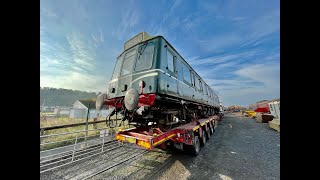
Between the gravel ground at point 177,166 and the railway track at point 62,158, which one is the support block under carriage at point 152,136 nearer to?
the gravel ground at point 177,166

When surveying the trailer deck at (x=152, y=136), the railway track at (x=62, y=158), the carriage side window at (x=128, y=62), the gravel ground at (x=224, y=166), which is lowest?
the gravel ground at (x=224, y=166)

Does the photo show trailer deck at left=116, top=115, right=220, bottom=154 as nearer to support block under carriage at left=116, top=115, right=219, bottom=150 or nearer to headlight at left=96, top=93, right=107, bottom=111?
support block under carriage at left=116, top=115, right=219, bottom=150

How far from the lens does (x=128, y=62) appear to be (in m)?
4.71

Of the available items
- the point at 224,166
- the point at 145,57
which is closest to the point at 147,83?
the point at 145,57

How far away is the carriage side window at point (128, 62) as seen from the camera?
4.53 meters

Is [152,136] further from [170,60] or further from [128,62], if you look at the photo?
[128,62]

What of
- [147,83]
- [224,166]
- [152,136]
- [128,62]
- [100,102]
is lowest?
[224,166]

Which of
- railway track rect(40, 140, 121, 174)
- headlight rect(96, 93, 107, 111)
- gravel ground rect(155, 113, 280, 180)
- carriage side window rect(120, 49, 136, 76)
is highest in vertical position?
carriage side window rect(120, 49, 136, 76)

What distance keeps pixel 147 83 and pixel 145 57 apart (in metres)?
0.86

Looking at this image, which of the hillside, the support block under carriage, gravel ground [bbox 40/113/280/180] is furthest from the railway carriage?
the hillside

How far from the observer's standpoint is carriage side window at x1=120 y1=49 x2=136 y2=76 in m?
4.53

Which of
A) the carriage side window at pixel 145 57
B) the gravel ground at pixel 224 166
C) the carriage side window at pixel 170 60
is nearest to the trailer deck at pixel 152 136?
the gravel ground at pixel 224 166
